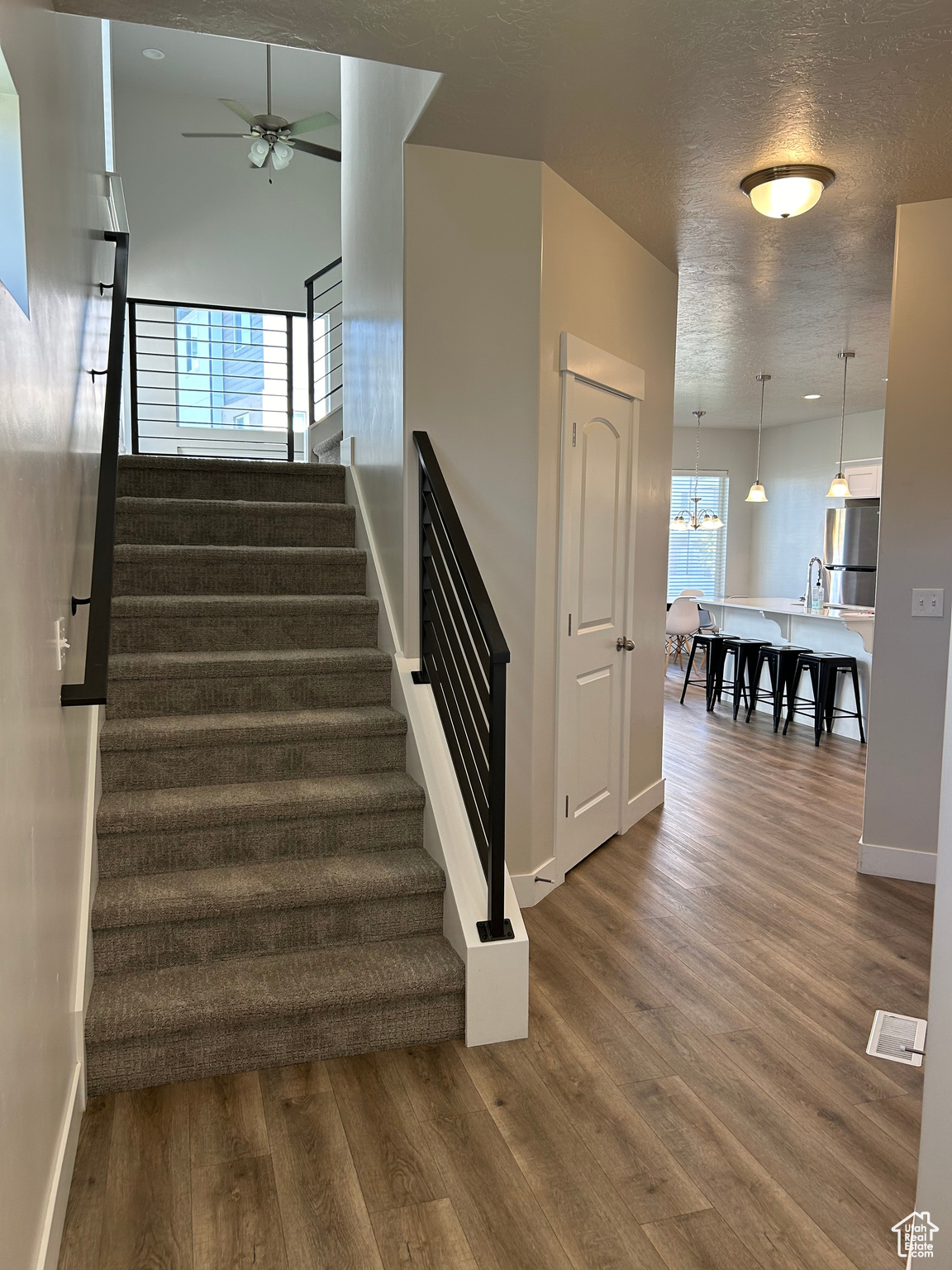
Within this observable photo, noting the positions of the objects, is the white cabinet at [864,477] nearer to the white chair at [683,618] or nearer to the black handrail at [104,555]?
the white chair at [683,618]

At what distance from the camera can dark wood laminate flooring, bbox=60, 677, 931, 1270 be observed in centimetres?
181

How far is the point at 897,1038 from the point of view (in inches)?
101

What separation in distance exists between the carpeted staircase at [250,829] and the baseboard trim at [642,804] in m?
1.66

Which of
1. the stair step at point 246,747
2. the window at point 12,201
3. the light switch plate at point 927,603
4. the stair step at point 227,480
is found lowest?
the stair step at point 246,747

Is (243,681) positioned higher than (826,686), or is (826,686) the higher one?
(243,681)

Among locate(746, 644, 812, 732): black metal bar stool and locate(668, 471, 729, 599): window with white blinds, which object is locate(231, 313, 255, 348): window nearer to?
locate(668, 471, 729, 599): window with white blinds

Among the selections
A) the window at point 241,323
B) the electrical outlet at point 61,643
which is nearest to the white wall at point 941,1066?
the electrical outlet at point 61,643

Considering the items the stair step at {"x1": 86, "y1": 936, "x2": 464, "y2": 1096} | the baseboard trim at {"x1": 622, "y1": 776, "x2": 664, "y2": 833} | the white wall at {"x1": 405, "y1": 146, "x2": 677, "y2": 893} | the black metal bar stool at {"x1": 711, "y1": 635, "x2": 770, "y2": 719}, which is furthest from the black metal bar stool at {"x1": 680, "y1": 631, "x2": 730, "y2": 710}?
the stair step at {"x1": 86, "y1": 936, "x2": 464, "y2": 1096}

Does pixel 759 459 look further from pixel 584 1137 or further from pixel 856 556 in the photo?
pixel 584 1137

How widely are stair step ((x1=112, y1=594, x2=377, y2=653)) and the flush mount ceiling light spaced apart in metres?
2.12

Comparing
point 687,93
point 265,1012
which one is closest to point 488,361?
point 687,93

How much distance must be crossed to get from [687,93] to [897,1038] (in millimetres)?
2894

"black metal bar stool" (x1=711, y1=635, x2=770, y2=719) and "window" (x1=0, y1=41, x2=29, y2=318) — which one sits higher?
"window" (x1=0, y1=41, x2=29, y2=318)

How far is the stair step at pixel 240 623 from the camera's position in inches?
132
